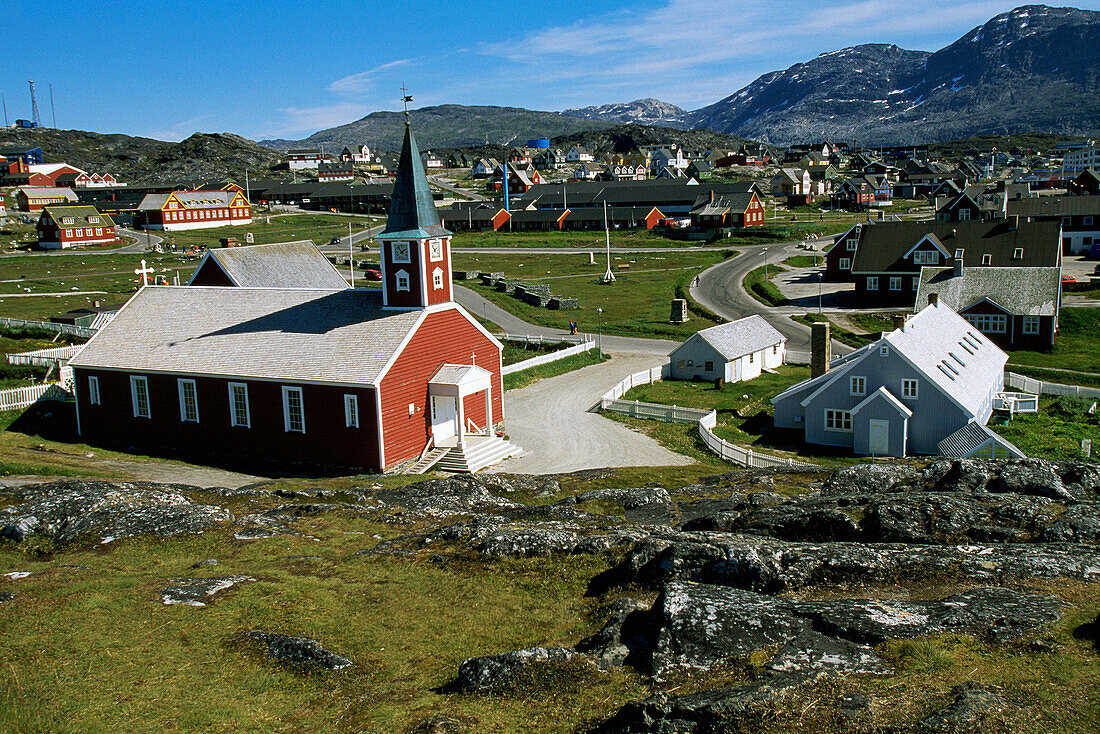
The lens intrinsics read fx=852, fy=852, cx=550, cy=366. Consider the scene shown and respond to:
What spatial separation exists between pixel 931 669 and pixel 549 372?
3638cm

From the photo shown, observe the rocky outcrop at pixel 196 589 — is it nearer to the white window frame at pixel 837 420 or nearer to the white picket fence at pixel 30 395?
the white window frame at pixel 837 420

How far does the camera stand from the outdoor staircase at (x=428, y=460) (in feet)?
93.7

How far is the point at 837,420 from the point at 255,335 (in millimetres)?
21909

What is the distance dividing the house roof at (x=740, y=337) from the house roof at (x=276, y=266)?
2079cm

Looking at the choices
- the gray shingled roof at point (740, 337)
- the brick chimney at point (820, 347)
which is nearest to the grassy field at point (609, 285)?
the gray shingled roof at point (740, 337)

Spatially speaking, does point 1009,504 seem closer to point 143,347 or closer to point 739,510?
point 739,510

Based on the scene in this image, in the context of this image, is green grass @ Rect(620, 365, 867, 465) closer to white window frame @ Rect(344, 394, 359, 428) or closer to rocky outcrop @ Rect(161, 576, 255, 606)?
white window frame @ Rect(344, 394, 359, 428)

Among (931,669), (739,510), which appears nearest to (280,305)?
(739,510)

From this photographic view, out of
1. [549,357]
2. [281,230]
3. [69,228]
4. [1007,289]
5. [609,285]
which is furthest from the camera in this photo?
[281,230]

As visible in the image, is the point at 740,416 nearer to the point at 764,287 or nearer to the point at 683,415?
the point at 683,415

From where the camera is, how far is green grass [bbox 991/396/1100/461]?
1143 inches

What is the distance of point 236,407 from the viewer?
30172mm

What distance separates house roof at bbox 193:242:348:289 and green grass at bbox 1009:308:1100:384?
37.1m

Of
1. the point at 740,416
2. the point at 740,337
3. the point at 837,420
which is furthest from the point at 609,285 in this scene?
the point at 837,420
